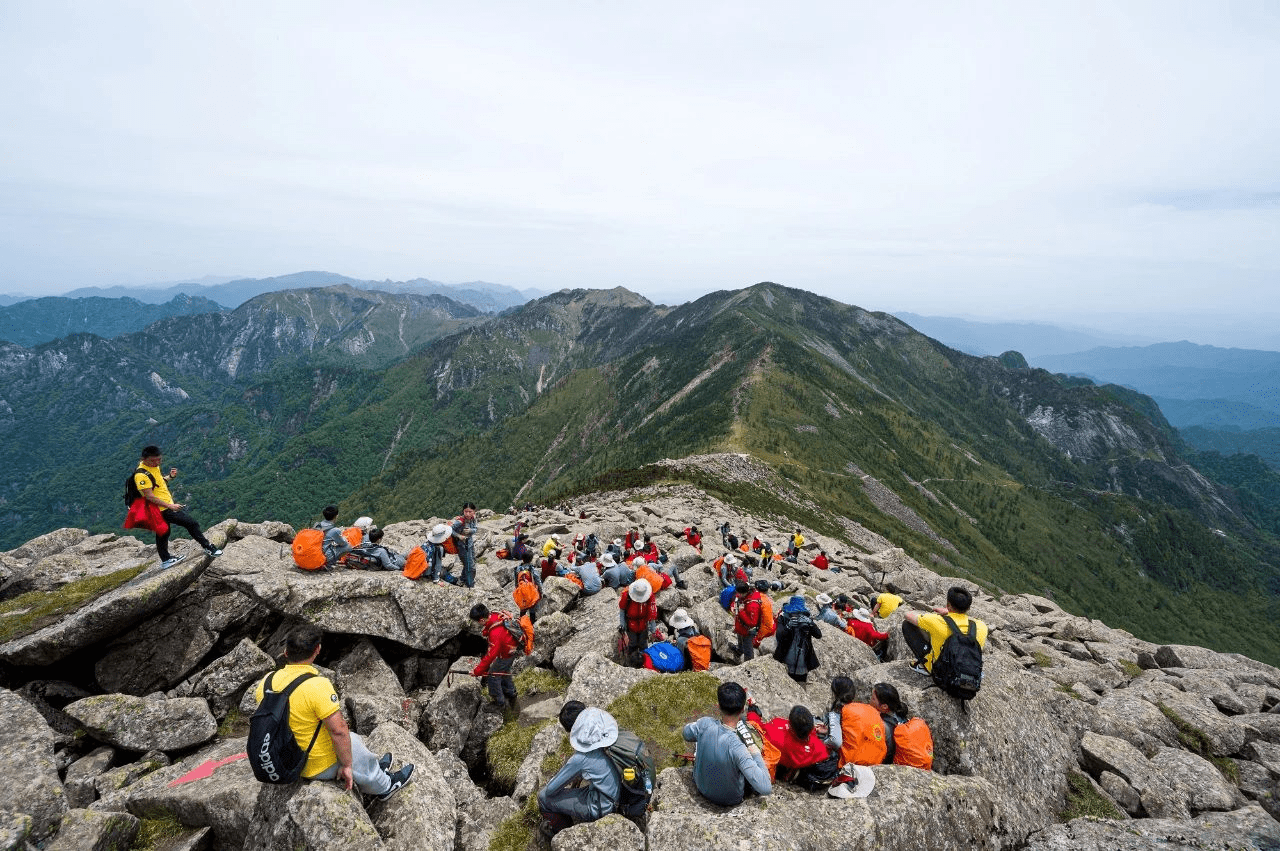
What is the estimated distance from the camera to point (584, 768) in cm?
902

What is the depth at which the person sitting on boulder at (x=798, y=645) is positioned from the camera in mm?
14422

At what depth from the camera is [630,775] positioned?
8.98m

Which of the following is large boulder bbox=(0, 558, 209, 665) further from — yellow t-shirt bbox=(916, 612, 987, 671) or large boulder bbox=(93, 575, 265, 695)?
yellow t-shirt bbox=(916, 612, 987, 671)

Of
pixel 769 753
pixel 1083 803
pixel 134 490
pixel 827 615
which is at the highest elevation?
pixel 134 490

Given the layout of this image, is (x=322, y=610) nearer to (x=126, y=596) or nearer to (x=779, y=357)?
(x=126, y=596)

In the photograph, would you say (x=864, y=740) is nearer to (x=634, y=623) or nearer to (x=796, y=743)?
(x=796, y=743)

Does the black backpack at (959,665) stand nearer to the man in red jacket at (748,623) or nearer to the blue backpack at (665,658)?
the man in red jacket at (748,623)

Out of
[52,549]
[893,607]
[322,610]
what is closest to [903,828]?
[893,607]

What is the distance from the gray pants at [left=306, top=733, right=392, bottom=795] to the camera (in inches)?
350

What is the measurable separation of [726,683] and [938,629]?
21.3ft

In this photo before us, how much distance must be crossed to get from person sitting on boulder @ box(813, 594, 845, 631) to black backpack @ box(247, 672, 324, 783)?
17449 millimetres

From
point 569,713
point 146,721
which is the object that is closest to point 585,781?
point 569,713

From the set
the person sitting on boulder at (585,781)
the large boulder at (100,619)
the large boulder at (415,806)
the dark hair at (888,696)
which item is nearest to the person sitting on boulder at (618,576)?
the large boulder at (415,806)

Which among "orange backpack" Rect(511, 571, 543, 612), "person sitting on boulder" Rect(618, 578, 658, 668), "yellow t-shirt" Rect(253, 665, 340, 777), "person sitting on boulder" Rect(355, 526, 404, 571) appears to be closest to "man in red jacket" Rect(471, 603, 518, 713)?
"person sitting on boulder" Rect(618, 578, 658, 668)
